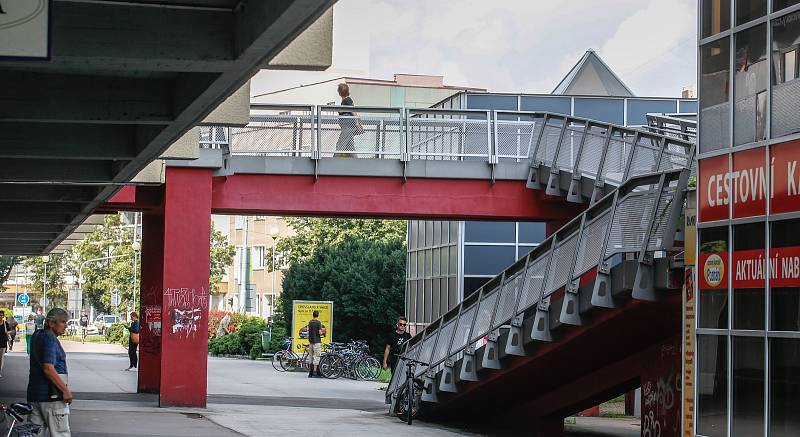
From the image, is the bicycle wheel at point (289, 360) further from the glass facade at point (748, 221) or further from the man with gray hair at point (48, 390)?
the man with gray hair at point (48, 390)

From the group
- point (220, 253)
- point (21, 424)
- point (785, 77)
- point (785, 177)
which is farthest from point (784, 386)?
point (220, 253)

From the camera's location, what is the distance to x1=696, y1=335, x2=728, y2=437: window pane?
1348 centimetres

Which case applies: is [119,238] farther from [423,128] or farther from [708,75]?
[708,75]

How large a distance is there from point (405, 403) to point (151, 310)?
8328mm

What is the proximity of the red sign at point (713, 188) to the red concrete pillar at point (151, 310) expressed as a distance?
625 inches

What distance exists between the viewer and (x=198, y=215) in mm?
23766

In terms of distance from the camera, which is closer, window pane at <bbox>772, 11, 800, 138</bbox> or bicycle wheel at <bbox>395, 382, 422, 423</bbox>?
window pane at <bbox>772, 11, 800, 138</bbox>

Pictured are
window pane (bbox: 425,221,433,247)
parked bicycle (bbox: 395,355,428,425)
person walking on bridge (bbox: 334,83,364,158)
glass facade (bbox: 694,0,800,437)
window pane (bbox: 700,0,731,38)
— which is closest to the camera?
glass facade (bbox: 694,0,800,437)

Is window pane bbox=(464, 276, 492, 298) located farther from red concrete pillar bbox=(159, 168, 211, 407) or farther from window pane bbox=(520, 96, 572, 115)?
red concrete pillar bbox=(159, 168, 211, 407)

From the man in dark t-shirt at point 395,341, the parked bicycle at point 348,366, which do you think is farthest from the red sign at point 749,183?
the parked bicycle at point 348,366

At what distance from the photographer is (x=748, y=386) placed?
13047mm

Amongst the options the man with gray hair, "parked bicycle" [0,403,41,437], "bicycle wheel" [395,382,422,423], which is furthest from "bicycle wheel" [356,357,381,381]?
the man with gray hair

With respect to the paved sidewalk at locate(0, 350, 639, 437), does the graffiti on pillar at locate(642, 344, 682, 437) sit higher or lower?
higher

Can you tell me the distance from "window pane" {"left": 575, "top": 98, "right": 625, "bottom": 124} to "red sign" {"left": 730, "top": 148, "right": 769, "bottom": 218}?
2189 centimetres
